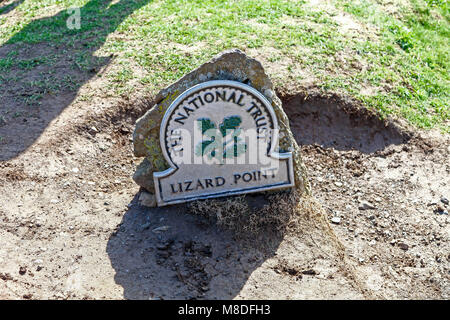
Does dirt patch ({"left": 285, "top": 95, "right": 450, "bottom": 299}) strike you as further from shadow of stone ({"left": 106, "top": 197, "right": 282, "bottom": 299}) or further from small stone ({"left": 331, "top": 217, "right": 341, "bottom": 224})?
shadow of stone ({"left": 106, "top": 197, "right": 282, "bottom": 299})

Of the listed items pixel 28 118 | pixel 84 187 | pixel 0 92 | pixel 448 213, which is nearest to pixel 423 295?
pixel 448 213

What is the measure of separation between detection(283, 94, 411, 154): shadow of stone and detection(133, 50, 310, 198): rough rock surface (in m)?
1.39

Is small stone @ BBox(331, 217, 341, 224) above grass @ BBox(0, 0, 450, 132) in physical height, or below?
below

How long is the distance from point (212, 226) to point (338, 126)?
2.21m

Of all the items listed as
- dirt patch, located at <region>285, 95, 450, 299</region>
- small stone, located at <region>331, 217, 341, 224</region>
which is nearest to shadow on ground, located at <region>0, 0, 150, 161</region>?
dirt patch, located at <region>285, 95, 450, 299</region>

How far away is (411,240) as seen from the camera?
16.5ft

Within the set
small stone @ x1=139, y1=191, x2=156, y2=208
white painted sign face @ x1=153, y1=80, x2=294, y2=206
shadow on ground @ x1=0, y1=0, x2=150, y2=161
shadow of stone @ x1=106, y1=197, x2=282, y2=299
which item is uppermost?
white painted sign face @ x1=153, y1=80, x2=294, y2=206

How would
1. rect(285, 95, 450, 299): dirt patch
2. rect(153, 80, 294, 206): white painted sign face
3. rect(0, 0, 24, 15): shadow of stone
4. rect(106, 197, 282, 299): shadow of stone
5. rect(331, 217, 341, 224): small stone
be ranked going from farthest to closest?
rect(0, 0, 24, 15): shadow of stone, rect(331, 217, 341, 224): small stone, rect(285, 95, 450, 299): dirt patch, rect(153, 80, 294, 206): white painted sign face, rect(106, 197, 282, 299): shadow of stone

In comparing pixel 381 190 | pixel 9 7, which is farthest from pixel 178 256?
pixel 9 7

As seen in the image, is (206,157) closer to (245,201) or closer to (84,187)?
(245,201)

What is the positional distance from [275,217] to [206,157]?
2.42ft

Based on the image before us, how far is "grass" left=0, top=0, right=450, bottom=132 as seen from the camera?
20.7 feet

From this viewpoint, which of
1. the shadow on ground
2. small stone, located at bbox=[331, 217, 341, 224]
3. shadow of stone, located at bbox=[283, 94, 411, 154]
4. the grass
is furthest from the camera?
the grass

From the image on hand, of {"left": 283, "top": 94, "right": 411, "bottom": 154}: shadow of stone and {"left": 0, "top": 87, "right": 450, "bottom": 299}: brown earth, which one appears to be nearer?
{"left": 0, "top": 87, "right": 450, "bottom": 299}: brown earth
